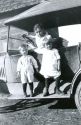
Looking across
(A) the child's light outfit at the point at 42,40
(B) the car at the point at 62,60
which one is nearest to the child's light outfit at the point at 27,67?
(B) the car at the point at 62,60

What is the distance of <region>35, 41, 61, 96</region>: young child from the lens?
690 cm

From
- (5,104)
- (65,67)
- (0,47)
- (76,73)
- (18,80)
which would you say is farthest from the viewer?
(0,47)

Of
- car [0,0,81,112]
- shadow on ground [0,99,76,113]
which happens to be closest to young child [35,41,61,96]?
car [0,0,81,112]

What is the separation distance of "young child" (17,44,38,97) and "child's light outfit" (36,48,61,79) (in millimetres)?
317

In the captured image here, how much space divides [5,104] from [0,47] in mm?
4401

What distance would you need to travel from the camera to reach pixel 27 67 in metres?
7.27

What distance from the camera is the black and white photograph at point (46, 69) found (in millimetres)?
6898

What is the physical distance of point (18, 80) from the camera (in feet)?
25.2

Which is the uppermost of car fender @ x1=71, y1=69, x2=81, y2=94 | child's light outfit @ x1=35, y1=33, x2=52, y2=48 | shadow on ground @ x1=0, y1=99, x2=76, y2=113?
child's light outfit @ x1=35, y1=33, x2=52, y2=48

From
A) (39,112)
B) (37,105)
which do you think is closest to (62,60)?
(39,112)

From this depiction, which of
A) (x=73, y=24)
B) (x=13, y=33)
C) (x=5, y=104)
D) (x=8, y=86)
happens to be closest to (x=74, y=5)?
(x=73, y=24)

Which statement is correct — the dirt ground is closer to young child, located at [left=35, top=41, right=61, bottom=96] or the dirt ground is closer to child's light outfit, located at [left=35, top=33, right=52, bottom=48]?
young child, located at [left=35, top=41, right=61, bottom=96]

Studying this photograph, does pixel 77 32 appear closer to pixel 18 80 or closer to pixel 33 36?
pixel 33 36

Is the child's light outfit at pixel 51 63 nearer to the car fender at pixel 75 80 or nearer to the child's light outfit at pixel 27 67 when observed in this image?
the child's light outfit at pixel 27 67
